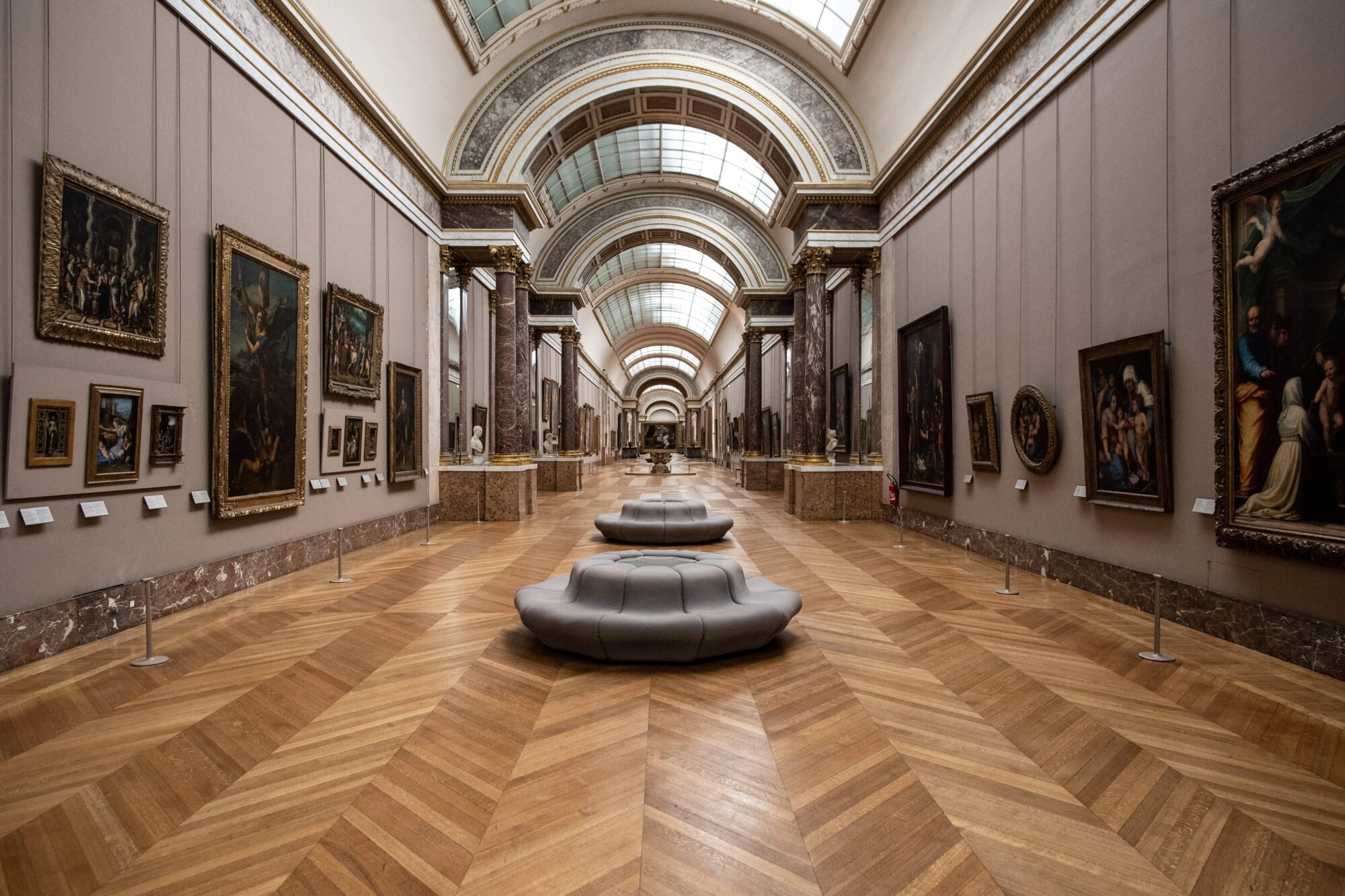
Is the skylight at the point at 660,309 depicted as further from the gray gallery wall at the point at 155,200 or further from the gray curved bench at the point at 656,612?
the gray curved bench at the point at 656,612

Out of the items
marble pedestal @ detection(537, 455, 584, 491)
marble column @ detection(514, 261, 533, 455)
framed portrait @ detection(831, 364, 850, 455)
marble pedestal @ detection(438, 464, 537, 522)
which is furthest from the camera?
marble pedestal @ detection(537, 455, 584, 491)

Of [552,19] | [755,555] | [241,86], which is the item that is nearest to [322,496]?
[241,86]

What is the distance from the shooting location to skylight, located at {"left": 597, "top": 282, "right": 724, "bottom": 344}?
129 feet

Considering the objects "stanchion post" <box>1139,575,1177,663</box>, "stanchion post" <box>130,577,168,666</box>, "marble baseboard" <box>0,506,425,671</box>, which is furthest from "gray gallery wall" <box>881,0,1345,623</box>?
"marble baseboard" <box>0,506,425,671</box>

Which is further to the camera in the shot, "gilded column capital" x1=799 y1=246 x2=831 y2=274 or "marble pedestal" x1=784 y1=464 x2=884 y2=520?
"gilded column capital" x1=799 y1=246 x2=831 y2=274

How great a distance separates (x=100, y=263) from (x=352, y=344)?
4465 millimetres

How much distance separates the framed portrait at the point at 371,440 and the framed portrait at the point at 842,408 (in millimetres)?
11608

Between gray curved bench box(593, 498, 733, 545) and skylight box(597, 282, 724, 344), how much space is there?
2742 cm

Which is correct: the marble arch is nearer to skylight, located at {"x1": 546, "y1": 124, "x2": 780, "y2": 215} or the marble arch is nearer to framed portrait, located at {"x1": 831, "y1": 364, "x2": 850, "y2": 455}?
skylight, located at {"x1": 546, "y1": 124, "x2": 780, "y2": 215}

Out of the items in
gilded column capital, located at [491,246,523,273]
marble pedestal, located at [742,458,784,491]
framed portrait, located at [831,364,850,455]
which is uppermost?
gilded column capital, located at [491,246,523,273]

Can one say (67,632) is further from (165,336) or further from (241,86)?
(241,86)

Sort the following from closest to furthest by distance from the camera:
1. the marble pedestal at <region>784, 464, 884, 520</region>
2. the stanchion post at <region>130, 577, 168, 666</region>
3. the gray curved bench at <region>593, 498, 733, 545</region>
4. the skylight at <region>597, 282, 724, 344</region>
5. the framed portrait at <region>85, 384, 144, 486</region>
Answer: the stanchion post at <region>130, 577, 168, 666</region> → the framed portrait at <region>85, 384, 144, 486</region> → the gray curved bench at <region>593, 498, 733, 545</region> → the marble pedestal at <region>784, 464, 884, 520</region> → the skylight at <region>597, 282, 724, 344</region>

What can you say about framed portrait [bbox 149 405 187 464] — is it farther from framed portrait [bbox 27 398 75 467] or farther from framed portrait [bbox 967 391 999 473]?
framed portrait [bbox 967 391 999 473]

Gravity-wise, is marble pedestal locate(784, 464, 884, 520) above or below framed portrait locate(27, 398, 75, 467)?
below
